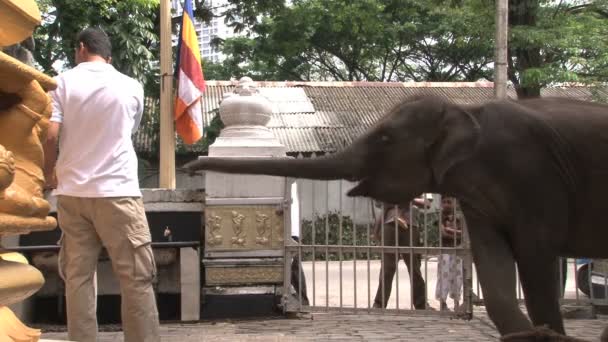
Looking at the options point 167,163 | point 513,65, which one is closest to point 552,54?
point 513,65

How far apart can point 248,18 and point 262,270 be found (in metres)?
13.0

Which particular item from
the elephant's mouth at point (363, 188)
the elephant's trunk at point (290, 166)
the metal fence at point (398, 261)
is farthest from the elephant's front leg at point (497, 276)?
the metal fence at point (398, 261)

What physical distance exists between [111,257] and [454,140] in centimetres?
195

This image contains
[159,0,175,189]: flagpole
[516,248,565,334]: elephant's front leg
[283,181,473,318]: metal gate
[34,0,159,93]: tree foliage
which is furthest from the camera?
[34,0,159,93]: tree foliage

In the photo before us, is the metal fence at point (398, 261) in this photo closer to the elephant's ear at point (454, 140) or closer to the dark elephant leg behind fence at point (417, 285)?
the dark elephant leg behind fence at point (417, 285)

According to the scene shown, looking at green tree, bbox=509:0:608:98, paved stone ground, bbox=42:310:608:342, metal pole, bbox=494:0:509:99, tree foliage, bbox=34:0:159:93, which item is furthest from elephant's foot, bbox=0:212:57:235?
tree foliage, bbox=34:0:159:93

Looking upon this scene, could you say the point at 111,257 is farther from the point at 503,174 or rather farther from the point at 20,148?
the point at 503,174

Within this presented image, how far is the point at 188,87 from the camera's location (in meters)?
9.87

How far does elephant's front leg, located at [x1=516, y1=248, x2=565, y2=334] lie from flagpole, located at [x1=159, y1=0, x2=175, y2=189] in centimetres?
674

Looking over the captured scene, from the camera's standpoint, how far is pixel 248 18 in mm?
18906

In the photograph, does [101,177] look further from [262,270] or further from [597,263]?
[597,263]

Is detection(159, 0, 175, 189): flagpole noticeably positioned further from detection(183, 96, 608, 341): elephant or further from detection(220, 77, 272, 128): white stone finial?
detection(183, 96, 608, 341): elephant

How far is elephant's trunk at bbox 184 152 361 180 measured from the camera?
305cm

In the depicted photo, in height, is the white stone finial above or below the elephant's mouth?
above
